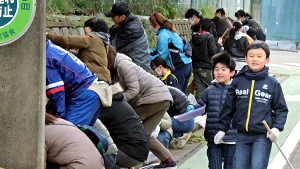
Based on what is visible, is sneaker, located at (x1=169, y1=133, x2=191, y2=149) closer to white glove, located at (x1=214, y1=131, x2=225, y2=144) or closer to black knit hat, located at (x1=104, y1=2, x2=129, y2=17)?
black knit hat, located at (x1=104, y1=2, x2=129, y2=17)

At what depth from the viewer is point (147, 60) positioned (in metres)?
9.98

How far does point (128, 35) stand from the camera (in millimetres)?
9508

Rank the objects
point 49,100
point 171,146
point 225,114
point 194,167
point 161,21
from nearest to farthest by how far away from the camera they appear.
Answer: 1. point 49,100
2. point 225,114
3. point 194,167
4. point 171,146
5. point 161,21

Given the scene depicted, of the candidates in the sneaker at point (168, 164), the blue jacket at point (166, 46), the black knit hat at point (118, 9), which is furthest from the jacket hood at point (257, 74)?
the blue jacket at point (166, 46)

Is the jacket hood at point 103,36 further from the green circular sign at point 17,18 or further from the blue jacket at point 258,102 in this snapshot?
the green circular sign at point 17,18

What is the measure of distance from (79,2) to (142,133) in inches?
273

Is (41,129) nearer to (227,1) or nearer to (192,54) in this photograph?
(192,54)

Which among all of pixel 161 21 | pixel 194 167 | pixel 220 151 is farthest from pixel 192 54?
pixel 220 151

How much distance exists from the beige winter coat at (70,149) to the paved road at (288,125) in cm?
389

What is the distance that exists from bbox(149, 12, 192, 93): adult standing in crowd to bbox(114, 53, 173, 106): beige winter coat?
305 centimetres

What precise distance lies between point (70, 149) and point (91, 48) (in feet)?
9.84

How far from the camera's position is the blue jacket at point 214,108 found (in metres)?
7.09

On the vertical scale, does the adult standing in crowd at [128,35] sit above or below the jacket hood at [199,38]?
above

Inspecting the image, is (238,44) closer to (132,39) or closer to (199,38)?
(199,38)
